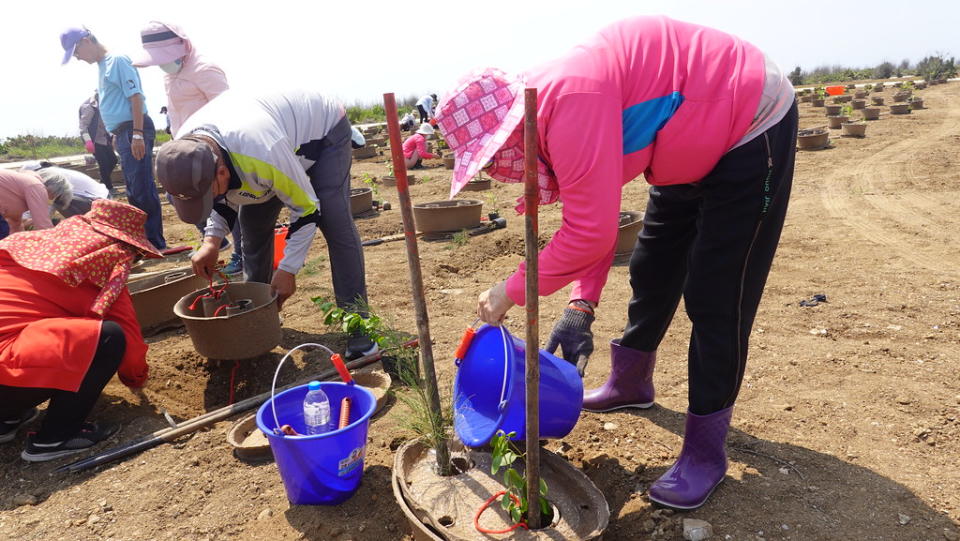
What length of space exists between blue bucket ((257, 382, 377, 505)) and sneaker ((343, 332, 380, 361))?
982 mm

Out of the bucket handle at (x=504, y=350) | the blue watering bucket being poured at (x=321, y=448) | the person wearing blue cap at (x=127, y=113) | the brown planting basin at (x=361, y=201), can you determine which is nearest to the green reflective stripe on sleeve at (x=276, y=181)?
the blue watering bucket being poured at (x=321, y=448)

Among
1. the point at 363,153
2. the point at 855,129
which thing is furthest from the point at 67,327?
the point at 855,129

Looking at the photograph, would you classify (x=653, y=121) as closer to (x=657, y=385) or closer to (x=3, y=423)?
(x=657, y=385)

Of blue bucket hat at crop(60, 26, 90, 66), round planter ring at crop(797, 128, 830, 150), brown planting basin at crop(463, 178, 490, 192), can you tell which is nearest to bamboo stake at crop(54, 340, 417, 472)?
blue bucket hat at crop(60, 26, 90, 66)

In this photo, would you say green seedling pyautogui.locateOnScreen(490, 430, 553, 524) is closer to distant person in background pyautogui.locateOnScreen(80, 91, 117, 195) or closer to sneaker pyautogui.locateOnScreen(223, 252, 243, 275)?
sneaker pyautogui.locateOnScreen(223, 252, 243, 275)

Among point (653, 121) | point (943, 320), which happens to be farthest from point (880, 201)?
point (653, 121)

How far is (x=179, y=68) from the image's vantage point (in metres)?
4.14

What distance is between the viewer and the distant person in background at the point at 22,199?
12.7 ft

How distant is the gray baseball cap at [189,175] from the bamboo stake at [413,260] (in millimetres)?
958

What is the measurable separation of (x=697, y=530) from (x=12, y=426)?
2957 mm

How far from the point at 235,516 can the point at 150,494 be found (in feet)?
1.35

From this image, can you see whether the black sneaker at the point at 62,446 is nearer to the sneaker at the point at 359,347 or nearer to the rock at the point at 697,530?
the sneaker at the point at 359,347

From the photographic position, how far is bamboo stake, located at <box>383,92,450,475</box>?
1724 millimetres

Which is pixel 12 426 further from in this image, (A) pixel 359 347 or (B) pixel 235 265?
(B) pixel 235 265
